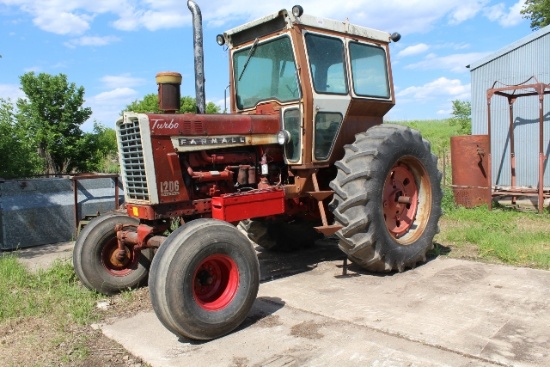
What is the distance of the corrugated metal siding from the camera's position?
1010 cm

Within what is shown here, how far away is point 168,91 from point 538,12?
1156 inches

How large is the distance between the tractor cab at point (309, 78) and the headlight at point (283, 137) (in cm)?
1

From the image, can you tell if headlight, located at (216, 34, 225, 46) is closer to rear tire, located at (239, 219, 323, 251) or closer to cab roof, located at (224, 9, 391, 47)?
cab roof, located at (224, 9, 391, 47)

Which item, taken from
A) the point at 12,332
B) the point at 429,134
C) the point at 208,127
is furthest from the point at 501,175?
the point at 429,134

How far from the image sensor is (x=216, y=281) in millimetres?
4336

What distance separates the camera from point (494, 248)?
6.32 m

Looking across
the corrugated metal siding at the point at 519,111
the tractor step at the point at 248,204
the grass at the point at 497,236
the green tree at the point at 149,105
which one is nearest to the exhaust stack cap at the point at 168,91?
the tractor step at the point at 248,204

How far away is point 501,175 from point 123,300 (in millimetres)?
8424

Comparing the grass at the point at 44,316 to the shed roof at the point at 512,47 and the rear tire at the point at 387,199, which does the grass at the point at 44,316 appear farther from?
the shed roof at the point at 512,47

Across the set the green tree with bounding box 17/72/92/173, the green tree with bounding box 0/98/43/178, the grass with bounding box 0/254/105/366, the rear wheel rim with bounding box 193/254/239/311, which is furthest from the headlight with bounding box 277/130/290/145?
the green tree with bounding box 17/72/92/173

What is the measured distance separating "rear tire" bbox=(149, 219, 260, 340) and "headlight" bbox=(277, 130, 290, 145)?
1.53m

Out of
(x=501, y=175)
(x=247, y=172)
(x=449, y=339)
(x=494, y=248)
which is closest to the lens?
(x=449, y=339)

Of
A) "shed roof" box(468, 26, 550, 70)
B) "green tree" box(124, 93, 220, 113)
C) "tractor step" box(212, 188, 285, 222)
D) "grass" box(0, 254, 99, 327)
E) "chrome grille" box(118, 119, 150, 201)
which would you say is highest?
"green tree" box(124, 93, 220, 113)

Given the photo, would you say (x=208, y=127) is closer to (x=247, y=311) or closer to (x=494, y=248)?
(x=247, y=311)
